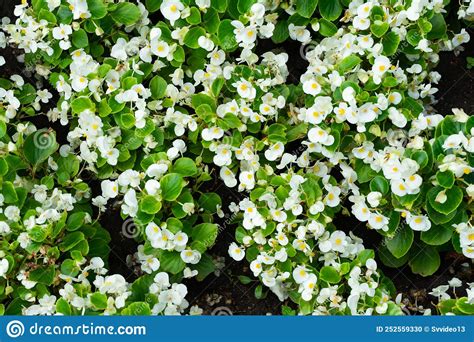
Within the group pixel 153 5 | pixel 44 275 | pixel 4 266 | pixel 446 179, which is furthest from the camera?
pixel 153 5

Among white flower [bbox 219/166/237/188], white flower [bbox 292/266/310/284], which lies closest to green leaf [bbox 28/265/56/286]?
white flower [bbox 219/166/237/188]

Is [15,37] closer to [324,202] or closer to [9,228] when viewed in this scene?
[9,228]

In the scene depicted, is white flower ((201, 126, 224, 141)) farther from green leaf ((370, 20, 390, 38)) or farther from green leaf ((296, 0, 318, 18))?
green leaf ((370, 20, 390, 38))

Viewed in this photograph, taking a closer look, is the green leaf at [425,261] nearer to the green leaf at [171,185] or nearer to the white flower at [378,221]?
the white flower at [378,221]

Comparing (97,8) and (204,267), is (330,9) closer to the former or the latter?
(97,8)

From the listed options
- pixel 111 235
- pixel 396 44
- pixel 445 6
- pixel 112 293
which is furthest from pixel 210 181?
pixel 445 6

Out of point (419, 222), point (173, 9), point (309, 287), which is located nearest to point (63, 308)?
point (309, 287)

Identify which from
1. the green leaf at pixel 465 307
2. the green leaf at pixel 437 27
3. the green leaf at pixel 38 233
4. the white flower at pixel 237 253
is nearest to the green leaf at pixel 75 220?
the green leaf at pixel 38 233
